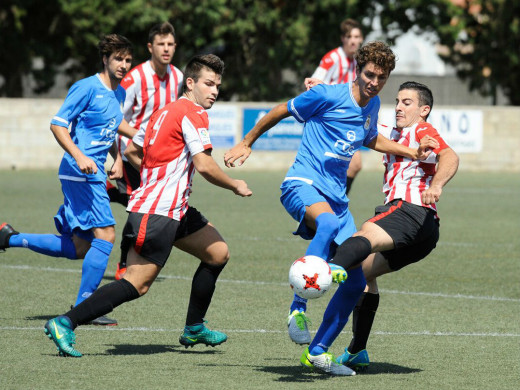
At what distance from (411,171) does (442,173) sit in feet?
1.09

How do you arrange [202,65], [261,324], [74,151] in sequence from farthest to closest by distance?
[261,324], [74,151], [202,65]

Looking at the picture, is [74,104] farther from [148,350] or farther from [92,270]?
[148,350]

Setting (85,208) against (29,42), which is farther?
(29,42)

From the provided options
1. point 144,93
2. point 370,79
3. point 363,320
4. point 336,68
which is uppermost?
point 336,68

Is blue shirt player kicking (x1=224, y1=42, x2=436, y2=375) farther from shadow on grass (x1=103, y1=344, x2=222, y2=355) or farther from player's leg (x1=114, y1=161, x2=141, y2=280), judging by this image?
player's leg (x1=114, y1=161, x2=141, y2=280)

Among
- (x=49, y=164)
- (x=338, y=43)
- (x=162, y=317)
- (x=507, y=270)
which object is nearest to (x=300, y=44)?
(x=338, y=43)

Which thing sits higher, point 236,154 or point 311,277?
point 236,154

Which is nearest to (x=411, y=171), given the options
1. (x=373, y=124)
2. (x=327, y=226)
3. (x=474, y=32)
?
(x=373, y=124)

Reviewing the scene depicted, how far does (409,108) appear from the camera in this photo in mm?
6543

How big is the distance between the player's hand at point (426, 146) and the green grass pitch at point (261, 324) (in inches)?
48.5

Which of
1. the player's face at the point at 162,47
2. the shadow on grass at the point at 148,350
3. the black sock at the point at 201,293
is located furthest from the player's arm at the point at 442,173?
the player's face at the point at 162,47

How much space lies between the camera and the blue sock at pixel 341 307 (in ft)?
19.3

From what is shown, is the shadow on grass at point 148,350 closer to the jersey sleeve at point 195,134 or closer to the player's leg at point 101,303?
the player's leg at point 101,303

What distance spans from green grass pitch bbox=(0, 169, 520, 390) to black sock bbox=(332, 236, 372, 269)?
0.66 metres
